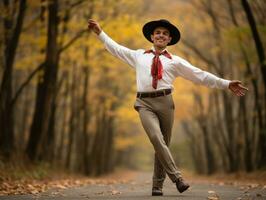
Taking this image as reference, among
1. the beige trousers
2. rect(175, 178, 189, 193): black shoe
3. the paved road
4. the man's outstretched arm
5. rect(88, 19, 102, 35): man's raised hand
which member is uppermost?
rect(88, 19, 102, 35): man's raised hand

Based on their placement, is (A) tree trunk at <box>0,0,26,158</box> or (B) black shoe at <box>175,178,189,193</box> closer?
(B) black shoe at <box>175,178,189,193</box>

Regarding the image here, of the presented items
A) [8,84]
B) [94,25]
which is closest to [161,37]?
[94,25]

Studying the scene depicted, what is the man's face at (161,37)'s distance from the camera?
24.8 ft

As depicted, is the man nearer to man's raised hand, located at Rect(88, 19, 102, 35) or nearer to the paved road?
man's raised hand, located at Rect(88, 19, 102, 35)

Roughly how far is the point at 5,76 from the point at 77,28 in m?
5.53

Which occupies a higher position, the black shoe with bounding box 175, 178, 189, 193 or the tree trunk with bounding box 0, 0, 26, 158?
the tree trunk with bounding box 0, 0, 26, 158

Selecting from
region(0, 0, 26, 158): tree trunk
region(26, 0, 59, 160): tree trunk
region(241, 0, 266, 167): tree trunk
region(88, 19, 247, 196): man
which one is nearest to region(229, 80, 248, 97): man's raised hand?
region(88, 19, 247, 196): man

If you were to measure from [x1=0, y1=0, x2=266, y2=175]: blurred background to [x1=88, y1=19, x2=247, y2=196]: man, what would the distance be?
6802mm

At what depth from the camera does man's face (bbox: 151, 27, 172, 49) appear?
7546mm

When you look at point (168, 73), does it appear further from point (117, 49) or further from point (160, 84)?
point (117, 49)

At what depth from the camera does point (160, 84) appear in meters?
7.41

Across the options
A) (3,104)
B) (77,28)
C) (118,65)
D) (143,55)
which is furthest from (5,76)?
(118,65)

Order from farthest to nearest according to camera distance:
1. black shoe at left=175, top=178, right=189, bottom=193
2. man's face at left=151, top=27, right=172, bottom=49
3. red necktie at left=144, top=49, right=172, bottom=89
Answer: man's face at left=151, top=27, right=172, bottom=49
red necktie at left=144, top=49, right=172, bottom=89
black shoe at left=175, top=178, right=189, bottom=193

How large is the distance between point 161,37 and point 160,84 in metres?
0.69
